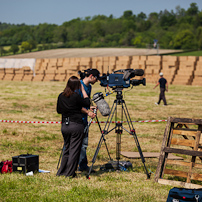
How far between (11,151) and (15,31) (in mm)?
177885

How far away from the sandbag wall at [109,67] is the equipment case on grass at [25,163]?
28.3m

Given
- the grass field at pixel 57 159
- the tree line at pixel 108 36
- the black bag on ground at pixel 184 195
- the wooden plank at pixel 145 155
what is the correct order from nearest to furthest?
the black bag on ground at pixel 184 195 < the grass field at pixel 57 159 < the wooden plank at pixel 145 155 < the tree line at pixel 108 36

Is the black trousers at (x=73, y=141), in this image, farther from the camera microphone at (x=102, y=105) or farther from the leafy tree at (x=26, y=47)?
the leafy tree at (x=26, y=47)

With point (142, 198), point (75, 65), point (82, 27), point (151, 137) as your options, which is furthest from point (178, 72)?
point (82, 27)

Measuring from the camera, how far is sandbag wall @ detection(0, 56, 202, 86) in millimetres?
37219

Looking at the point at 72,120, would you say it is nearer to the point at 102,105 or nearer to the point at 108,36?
the point at 102,105

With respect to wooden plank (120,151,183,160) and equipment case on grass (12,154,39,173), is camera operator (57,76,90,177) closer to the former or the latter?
equipment case on grass (12,154,39,173)

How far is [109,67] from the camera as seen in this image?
40.1 meters

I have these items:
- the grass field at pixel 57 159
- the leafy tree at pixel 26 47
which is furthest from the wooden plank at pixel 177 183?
the leafy tree at pixel 26 47

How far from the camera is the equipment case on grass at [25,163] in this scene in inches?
297

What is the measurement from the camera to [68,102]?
7277 mm

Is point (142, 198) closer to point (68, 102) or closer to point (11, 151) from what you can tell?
point (68, 102)

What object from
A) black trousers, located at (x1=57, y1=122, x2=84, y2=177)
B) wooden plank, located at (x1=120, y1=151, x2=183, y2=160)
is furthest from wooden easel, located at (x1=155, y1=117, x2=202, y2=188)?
wooden plank, located at (x1=120, y1=151, x2=183, y2=160)

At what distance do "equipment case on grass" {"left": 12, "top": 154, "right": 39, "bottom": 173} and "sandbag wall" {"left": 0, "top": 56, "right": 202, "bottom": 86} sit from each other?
2828cm
